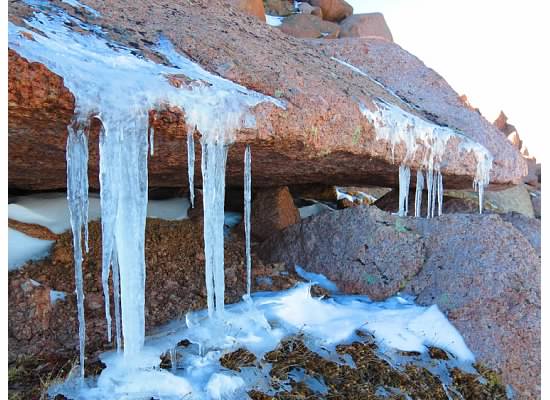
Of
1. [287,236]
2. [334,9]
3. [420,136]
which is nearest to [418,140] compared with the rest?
[420,136]

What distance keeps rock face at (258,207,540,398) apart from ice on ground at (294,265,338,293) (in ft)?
0.20

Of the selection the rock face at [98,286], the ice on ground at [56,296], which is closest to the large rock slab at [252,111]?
the rock face at [98,286]

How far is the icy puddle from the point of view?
2465 millimetres

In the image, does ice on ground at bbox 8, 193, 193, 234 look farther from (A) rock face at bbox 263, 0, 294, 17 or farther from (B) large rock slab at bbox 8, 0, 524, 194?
(A) rock face at bbox 263, 0, 294, 17

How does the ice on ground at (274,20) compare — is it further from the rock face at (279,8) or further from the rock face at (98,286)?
the rock face at (98,286)

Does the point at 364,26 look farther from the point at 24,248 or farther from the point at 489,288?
the point at 24,248

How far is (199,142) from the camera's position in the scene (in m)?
2.98

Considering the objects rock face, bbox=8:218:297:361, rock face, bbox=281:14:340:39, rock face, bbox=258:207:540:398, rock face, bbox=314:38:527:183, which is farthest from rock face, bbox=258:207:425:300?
rock face, bbox=281:14:340:39

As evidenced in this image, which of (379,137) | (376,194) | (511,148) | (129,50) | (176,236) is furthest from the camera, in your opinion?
(376,194)

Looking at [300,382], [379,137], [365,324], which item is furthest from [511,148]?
[300,382]

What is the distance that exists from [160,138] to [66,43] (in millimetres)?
717

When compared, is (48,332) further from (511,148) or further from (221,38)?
(511,148)

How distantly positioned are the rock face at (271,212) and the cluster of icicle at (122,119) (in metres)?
2.11

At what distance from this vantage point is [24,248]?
386 cm
